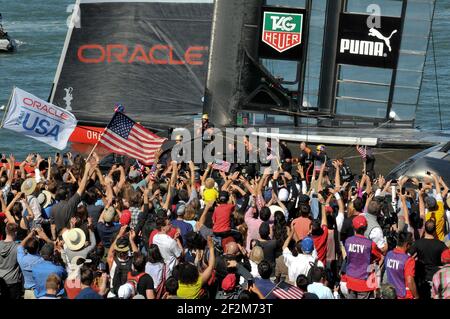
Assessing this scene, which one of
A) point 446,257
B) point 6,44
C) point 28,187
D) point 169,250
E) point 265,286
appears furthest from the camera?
point 6,44

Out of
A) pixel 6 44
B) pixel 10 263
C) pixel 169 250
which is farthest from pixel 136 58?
pixel 6 44

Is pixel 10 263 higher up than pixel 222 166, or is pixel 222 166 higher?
pixel 222 166

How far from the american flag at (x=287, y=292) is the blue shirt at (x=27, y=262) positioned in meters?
2.89

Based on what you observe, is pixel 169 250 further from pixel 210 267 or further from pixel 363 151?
pixel 363 151

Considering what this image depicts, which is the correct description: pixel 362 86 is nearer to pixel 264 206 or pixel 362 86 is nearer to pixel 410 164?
pixel 410 164

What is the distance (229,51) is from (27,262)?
1256 cm

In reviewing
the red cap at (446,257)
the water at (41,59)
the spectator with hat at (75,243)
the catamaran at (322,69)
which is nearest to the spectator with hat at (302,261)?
the red cap at (446,257)

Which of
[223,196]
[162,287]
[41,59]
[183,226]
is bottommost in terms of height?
[162,287]

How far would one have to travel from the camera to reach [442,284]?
1248 centimetres

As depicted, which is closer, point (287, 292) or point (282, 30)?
point (287, 292)

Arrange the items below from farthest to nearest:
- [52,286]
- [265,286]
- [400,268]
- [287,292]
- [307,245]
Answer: [307,245], [400,268], [265,286], [287,292], [52,286]

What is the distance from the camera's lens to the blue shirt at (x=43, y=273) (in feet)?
42.5

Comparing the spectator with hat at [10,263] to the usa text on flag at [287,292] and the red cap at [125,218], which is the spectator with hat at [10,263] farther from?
the usa text on flag at [287,292]

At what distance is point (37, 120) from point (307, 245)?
8641mm
